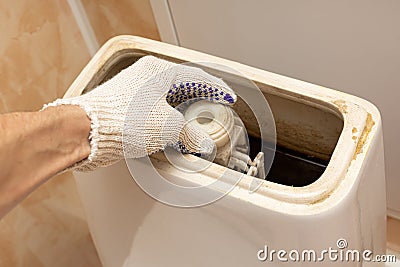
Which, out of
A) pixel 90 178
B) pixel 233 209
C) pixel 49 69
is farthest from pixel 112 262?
pixel 49 69

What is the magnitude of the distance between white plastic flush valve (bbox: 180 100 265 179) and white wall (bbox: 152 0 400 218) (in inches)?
8.2

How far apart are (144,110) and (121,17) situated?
0.46 m

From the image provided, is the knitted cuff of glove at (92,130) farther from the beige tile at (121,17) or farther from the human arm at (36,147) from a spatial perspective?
the beige tile at (121,17)

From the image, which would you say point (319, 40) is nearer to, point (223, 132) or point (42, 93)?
point (223, 132)

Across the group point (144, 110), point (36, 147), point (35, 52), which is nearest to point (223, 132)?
point (144, 110)

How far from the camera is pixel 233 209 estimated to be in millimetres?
604

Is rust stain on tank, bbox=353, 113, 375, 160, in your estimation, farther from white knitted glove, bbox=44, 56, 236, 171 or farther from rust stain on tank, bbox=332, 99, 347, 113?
white knitted glove, bbox=44, 56, 236, 171

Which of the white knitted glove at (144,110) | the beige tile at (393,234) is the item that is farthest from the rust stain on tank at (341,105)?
the beige tile at (393,234)

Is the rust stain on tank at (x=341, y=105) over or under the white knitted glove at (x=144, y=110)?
under

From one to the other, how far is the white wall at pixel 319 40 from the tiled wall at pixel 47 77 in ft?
0.42

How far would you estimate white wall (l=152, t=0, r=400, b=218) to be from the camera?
0.75 m

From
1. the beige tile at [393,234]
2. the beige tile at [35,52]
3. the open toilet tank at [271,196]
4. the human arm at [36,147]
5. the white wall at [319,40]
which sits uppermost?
the beige tile at [35,52]

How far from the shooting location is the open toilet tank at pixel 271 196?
22.7 inches

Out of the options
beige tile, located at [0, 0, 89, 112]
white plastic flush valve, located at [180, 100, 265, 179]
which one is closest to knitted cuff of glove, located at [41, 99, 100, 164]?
white plastic flush valve, located at [180, 100, 265, 179]
